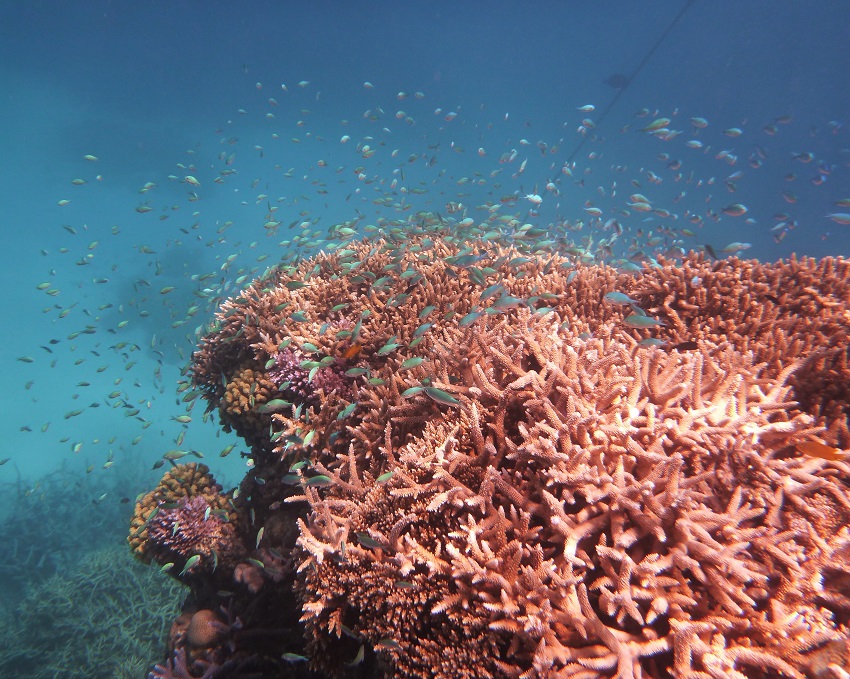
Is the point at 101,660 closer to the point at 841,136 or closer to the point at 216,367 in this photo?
the point at 216,367

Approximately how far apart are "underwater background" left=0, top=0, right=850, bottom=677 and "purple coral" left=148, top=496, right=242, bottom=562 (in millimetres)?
8297

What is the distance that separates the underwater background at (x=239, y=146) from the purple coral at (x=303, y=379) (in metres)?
8.63

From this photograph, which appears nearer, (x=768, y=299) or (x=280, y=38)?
(x=768, y=299)

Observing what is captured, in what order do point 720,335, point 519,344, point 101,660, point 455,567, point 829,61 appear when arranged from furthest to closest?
point 829,61
point 101,660
point 720,335
point 519,344
point 455,567

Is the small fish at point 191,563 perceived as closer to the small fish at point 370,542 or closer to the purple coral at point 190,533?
the purple coral at point 190,533

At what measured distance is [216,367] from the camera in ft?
20.8

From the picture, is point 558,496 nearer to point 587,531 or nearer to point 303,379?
point 587,531

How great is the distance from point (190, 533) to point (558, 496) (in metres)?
4.78

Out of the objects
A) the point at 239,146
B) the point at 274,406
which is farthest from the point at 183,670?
the point at 239,146

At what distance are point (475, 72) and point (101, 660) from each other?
74.9m

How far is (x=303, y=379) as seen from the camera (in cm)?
494

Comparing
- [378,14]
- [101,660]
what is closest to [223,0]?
[378,14]

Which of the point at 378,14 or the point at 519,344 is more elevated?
the point at 378,14

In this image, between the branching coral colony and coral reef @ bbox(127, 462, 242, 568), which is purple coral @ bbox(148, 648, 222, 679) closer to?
the branching coral colony
